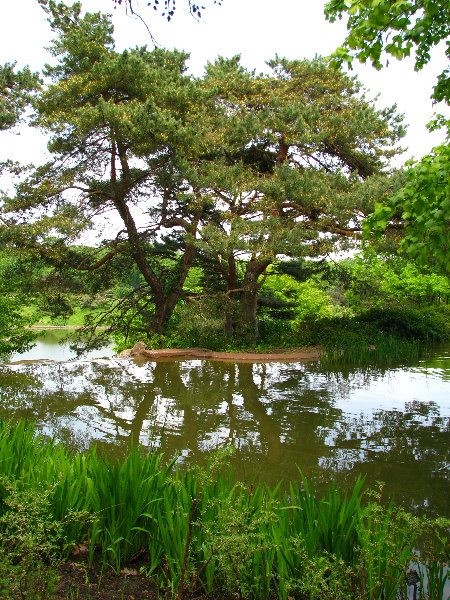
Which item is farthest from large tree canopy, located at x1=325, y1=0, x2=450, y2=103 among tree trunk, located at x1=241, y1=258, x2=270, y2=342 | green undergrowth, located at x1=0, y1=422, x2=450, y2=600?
tree trunk, located at x1=241, y1=258, x2=270, y2=342

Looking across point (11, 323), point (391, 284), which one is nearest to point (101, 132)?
point (11, 323)

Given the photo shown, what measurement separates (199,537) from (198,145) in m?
9.89

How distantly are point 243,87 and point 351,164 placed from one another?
3688 millimetres

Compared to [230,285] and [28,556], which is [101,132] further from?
[28,556]

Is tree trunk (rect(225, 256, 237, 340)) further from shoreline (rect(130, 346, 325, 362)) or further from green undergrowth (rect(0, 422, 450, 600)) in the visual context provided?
green undergrowth (rect(0, 422, 450, 600))

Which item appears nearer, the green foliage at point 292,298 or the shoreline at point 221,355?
the shoreline at point 221,355

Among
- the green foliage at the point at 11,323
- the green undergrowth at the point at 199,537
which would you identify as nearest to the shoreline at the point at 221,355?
the green foliage at the point at 11,323

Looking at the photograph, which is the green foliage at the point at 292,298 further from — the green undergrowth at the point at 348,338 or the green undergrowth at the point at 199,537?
the green undergrowth at the point at 199,537

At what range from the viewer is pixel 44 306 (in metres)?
13.6

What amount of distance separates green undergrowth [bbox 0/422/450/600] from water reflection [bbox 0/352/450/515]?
1.56 m

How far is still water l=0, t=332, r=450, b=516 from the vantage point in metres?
4.41

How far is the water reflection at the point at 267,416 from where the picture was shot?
4438mm

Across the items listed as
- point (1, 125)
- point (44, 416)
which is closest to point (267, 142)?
point (1, 125)

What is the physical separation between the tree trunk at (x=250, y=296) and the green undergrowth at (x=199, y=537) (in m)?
11.8
